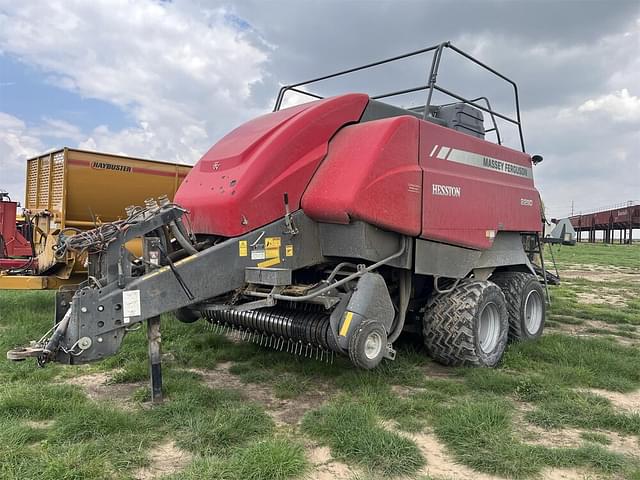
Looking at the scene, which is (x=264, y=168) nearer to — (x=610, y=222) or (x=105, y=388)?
(x=105, y=388)

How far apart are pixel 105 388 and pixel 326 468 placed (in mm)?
2276

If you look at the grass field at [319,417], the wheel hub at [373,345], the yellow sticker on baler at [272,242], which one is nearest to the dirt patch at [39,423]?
the grass field at [319,417]

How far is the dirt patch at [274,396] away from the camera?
13.1 feet

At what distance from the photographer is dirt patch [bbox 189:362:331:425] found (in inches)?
157

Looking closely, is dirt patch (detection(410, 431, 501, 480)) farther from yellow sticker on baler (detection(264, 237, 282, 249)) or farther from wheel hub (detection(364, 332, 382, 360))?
yellow sticker on baler (detection(264, 237, 282, 249))

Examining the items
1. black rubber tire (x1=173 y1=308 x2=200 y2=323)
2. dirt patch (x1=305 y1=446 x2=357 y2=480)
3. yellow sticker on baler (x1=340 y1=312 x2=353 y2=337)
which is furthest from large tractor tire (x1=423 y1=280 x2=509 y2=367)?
black rubber tire (x1=173 y1=308 x2=200 y2=323)

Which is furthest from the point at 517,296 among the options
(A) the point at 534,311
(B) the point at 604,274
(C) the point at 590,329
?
(B) the point at 604,274

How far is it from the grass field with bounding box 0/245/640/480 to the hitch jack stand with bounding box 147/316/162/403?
0.14 metres

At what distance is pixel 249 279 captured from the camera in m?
4.19

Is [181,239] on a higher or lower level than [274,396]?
higher

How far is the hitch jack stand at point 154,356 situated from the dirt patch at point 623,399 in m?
3.54

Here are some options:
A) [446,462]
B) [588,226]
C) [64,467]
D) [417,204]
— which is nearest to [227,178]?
[417,204]

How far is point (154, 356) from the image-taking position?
3.97 metres

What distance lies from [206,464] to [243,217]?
1.82 metres
